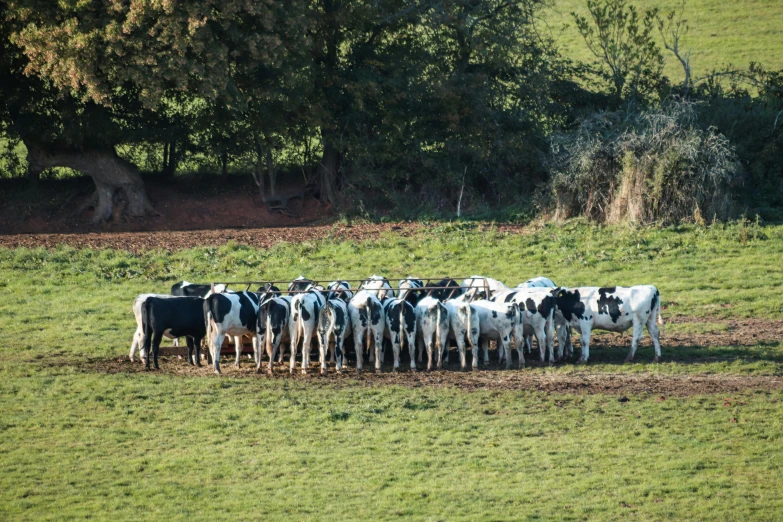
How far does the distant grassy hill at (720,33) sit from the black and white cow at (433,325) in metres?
28.5

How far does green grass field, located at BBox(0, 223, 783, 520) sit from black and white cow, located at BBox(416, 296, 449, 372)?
1426mm

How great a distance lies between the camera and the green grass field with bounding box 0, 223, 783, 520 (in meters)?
11.8

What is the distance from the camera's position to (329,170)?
34938 millimetres

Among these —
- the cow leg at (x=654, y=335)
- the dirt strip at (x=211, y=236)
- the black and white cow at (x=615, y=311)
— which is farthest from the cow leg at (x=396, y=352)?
the dirt strip at (x=211, y=236)

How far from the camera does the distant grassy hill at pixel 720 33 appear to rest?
150 ft

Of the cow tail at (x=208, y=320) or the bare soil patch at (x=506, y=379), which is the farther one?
the cow tail at (x=208, y=320)

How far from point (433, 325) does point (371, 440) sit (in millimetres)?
4716

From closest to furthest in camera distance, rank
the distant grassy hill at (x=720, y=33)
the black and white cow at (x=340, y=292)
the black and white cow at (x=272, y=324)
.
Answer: the black and white cow at (x=272, y=324) → the black and white cow at (x=340, y=292) → the distant grassy hill at (x=720, y=33)

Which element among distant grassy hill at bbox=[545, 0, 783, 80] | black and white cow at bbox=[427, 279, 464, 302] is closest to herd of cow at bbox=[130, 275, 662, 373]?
black and white cow at bbox=[427, 279, 464, 302]

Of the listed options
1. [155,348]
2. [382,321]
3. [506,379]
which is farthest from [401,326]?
[155,348]

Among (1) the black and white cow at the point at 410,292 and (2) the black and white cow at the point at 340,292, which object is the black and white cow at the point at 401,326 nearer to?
(1) the black and white cow at the point at 410,292

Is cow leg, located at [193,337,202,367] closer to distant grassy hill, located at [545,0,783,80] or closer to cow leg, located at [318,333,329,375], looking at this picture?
cow leg, located at [318,333,329,375]

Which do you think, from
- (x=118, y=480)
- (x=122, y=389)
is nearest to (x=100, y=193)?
(x=122, y=389)

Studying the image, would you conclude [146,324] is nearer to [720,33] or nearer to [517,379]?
[517,379]
